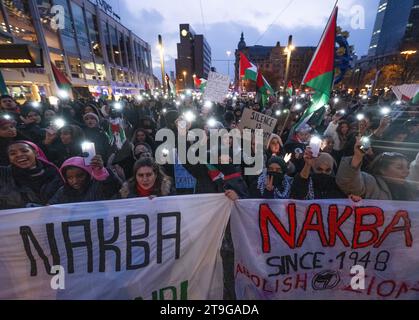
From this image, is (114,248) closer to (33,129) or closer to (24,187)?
(24,187)

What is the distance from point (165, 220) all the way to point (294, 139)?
11.5 feet

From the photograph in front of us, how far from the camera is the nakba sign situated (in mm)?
4602

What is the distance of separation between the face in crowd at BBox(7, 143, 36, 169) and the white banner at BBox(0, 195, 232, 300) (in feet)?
3.07

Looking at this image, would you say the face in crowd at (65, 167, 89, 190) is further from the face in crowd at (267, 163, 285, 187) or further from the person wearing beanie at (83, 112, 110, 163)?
the face in crowd at (267, 163, 285, 187)

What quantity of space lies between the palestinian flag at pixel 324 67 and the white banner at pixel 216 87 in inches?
120

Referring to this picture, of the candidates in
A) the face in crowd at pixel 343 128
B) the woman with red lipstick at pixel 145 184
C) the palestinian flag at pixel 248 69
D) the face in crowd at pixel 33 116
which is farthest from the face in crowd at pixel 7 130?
the palestinian flag at pixel 248 69

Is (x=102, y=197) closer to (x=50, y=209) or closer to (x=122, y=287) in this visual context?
(x=50, y=209)

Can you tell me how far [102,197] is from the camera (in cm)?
264

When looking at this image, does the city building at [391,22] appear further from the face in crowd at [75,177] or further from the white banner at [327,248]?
the face in crowd at [75,177]

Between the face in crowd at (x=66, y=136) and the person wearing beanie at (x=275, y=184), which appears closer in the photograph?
the person wearing beanie at (x=275, y=184)

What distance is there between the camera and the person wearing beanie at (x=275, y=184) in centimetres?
274

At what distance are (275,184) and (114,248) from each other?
193cm
